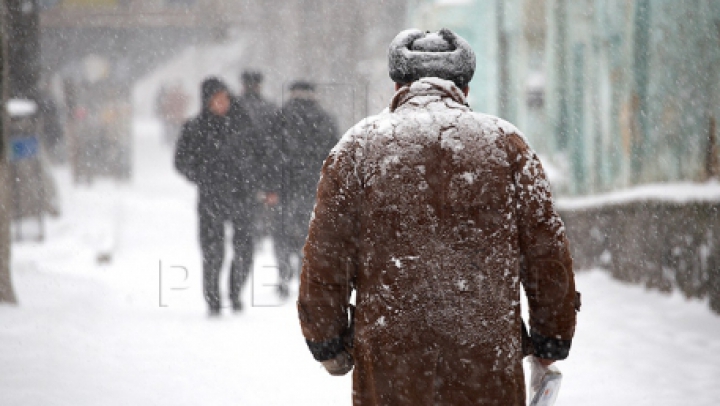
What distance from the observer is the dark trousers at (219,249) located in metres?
7.84

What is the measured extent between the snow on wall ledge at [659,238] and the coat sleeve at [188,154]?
437 centimetres

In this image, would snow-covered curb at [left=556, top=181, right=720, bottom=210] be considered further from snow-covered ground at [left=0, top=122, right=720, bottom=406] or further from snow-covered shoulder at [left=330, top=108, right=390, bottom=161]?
snow-covered shoulder at [left=330, top=108, right=390, bottom=161]

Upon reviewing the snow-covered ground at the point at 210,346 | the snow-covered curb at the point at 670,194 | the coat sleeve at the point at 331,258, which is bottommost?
the snow-covered ground at the point at 210,346

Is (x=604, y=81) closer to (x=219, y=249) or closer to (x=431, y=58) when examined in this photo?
(x=219, y=249)

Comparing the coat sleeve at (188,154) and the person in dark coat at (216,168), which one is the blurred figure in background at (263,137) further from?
the coat sleeve at (188,154)

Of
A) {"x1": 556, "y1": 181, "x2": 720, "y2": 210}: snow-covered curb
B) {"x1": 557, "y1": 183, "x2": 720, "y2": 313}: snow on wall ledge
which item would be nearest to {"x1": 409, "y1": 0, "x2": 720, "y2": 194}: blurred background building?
{"x1": 556, "y1": 181, "x2": 720, "y2": 210}: snow-covered curb

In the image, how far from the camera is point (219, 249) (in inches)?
311

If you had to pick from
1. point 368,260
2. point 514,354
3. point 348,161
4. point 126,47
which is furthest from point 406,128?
point 126,47

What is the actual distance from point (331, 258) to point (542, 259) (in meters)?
0.63

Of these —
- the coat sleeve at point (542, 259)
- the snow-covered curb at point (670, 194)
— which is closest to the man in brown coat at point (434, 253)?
the coat sleeve at point (542, 259)

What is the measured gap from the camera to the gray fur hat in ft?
8.86

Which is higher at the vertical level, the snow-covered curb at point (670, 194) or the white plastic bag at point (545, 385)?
the white plastic bag at point (545, 385)

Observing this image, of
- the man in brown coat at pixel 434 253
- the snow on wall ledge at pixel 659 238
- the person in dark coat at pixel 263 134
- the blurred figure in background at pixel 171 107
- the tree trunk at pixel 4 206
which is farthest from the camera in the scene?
the blurred figure in background at pixel 171 107

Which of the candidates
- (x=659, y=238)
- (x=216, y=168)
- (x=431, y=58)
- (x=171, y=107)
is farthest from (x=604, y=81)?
(x=171, y=107)
